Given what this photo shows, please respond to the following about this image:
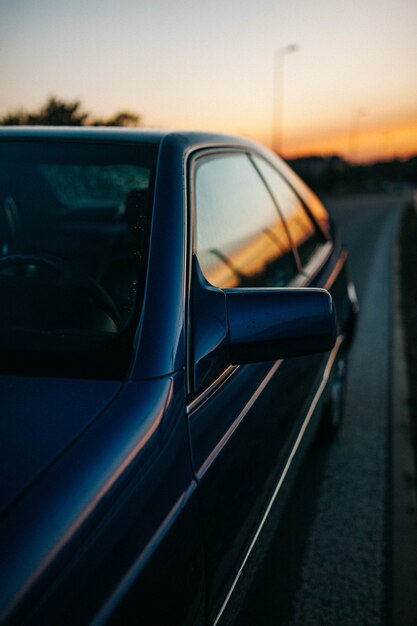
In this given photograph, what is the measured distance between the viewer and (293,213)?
117 inches

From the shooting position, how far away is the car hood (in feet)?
3.15

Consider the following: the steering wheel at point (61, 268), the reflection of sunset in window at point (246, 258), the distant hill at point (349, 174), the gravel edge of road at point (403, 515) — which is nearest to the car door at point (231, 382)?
the reflection of sunset in window at point (246, 258)

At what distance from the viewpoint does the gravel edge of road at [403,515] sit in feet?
7.32

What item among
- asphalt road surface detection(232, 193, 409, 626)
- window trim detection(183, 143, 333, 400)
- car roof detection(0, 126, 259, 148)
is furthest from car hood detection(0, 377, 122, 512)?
asphalt road surface detection(232, 193, 409, 626)

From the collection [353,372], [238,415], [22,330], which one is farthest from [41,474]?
[353,372]

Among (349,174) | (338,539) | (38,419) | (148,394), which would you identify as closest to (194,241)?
(148,394)

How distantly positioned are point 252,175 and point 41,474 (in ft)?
6.09

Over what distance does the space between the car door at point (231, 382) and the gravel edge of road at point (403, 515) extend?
2.87 feet

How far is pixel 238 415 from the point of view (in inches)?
58.2

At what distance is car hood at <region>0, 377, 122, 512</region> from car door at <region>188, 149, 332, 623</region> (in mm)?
254

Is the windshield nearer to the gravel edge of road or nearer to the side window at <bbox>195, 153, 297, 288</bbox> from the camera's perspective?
the side window at <bbox>195, 153, 297, 288</bbox>

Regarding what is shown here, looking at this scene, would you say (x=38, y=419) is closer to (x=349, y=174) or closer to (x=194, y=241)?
(x=194, y=241)

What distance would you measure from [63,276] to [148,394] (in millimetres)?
597

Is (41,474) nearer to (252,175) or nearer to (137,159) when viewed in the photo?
(137,159)
